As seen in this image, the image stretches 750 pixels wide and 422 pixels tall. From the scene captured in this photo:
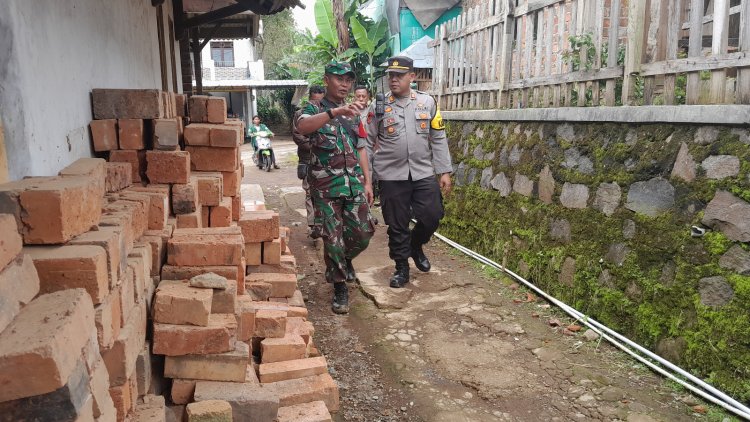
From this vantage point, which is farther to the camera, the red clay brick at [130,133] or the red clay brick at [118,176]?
the red clay brick at [130,133]

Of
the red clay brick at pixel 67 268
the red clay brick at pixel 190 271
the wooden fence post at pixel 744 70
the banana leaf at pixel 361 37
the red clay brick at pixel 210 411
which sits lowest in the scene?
the red clay brick at pixel 210 411

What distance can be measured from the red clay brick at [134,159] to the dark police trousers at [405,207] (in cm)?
238

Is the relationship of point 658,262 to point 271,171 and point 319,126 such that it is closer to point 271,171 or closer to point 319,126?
point 319,126

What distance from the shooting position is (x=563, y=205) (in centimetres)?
429

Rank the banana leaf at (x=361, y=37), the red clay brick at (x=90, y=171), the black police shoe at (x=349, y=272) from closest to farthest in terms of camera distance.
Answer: the red clay brick at (x=90, y=171) → the black police shoe at (x=349, y=272) → the banana leaf at (x=361, y=37)

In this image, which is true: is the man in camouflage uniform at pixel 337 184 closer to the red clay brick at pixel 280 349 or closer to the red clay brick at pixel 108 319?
the red clay brick at pixel 280 349

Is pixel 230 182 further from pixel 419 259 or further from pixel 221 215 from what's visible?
pixel 419 259

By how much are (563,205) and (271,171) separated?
12.4 meters

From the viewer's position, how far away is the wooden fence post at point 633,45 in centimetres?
360

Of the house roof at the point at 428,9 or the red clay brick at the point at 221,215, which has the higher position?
the house roof at the point at 428,9

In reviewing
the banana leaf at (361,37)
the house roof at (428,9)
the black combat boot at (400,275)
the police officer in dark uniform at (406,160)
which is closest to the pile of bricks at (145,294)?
the black combat boot at (400,275)

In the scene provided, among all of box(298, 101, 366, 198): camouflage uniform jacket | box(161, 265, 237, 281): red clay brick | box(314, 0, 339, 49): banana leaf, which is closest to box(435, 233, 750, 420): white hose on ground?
box(298, 101, 366, 198): camouflage uniform jacket

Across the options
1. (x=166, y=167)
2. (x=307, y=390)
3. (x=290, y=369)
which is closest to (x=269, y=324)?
(x=290, y=369)

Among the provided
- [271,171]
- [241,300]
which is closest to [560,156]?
[241,300]
